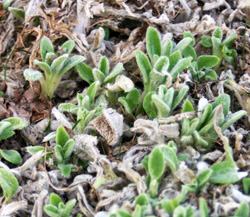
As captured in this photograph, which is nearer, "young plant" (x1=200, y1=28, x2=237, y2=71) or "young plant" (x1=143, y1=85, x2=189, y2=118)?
"young plant" (x1=143, y1=85, x2=189, y2=118)

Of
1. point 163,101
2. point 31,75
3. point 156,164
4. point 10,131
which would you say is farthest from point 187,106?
point 10,131

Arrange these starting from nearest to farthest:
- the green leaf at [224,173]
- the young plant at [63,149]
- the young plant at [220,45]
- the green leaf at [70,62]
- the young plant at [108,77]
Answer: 1. the green leaf at [224,173]
2. the young plant at [63,149]
3. the young plant at [108,77]
4. the green leaf at [70,62]
5. the young plant at [220,45]

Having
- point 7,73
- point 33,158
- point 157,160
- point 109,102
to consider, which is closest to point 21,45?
point 7,73

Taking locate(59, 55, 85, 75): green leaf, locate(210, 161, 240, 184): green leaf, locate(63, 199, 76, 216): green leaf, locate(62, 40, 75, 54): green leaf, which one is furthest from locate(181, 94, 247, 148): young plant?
locate(62, 40, 75, 54): green leaf

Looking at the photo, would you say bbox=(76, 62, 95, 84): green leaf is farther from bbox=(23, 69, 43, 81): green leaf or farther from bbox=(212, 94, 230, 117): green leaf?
bbox=(212, 94, 230, 117): green leaf

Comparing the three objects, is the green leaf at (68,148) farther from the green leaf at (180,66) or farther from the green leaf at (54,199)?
the green leaf at (180,66)

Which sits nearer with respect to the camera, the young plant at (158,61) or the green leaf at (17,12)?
the young plant at (158,61)

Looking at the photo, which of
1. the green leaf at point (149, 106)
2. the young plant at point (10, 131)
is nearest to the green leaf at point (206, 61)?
the green leaf at point (149, 106)
